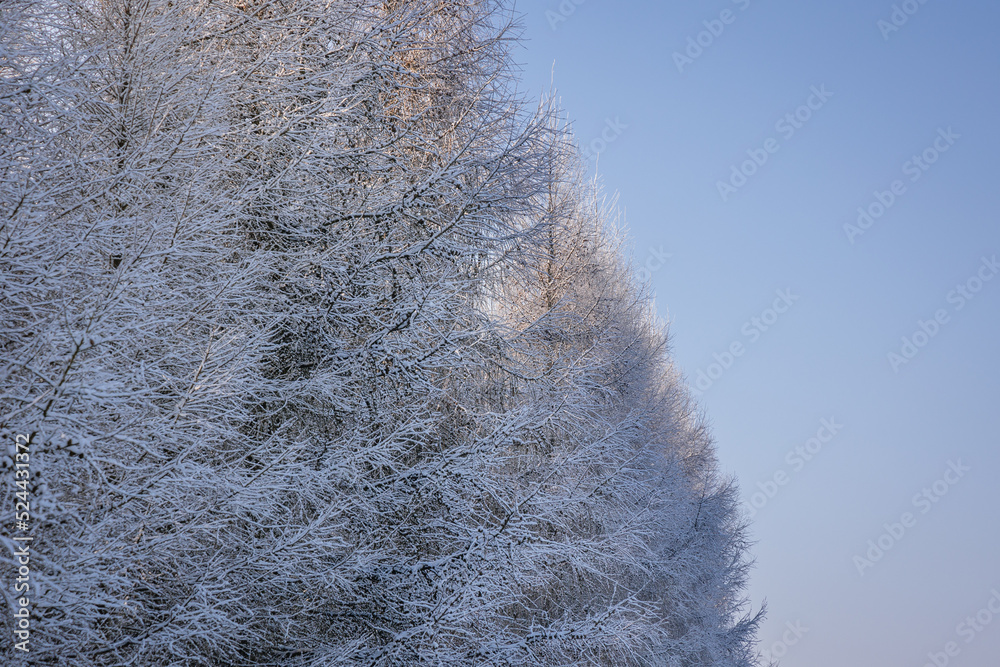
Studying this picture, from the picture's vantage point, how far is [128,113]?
5.12 meters

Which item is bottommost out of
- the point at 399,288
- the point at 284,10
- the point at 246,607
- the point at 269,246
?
the point at 246,607

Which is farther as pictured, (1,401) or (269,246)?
(269,246)

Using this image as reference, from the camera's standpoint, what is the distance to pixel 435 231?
22.6 feet

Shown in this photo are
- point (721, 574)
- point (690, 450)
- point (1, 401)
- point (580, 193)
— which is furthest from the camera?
point (690, 450)

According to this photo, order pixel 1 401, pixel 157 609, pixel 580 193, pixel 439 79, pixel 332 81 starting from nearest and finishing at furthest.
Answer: pixel 1 401 → pixel 157 609 → pixel 332 81 → pixel 439 79 → pixel 580 193

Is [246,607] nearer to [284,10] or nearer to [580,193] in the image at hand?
[284,10]

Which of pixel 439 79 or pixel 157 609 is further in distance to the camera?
pixel 439 79

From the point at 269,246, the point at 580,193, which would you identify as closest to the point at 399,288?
the point at 269,246

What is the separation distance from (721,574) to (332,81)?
16.1m

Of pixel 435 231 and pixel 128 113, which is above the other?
pixel 435 231

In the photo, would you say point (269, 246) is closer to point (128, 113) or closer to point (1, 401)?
point (128, 113)

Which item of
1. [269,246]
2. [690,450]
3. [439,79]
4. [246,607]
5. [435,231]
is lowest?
[246,607]

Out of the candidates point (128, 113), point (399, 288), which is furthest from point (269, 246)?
point (128, 113)

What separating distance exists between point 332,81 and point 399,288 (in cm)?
188
